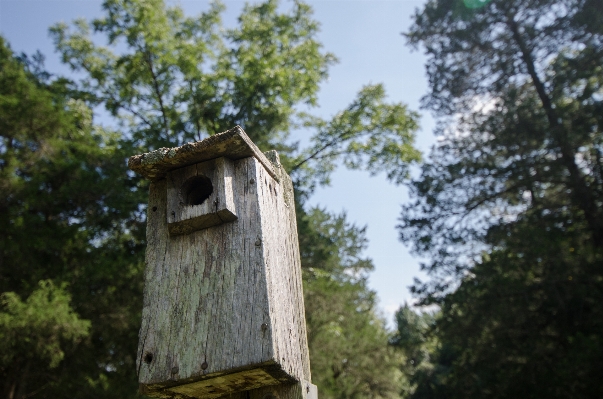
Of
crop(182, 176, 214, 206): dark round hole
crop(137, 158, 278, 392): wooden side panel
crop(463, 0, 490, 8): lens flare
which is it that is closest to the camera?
crop(137, 158, 278, 392): wooden side panel

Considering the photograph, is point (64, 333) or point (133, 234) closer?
point (64, 333)

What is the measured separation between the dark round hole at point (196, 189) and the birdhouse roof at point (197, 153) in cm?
10

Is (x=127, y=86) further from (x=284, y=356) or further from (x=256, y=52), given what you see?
(x=284, y=356)

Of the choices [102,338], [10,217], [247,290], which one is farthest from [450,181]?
[247,290]

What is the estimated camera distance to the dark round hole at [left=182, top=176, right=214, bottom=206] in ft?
9.62

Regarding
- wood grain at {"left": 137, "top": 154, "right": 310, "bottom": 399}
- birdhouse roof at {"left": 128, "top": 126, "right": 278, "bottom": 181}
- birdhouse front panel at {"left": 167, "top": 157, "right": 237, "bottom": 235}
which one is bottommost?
wood grain at {"left": 137, "top": 154, "right": 310, "bottom": 399}

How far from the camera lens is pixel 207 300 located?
8.11 ft

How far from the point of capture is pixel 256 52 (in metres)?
11.9

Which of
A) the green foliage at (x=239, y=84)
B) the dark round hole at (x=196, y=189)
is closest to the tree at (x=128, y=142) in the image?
the green foliage at (x=239, y=84)

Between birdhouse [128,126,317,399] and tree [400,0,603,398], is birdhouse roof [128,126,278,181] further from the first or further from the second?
tree [400,0,603,398]

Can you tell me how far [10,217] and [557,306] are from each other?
38.4ft

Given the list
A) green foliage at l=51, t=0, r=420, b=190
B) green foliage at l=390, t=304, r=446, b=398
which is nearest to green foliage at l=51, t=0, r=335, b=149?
green foliage at l=51, t=0, r=420, b=190

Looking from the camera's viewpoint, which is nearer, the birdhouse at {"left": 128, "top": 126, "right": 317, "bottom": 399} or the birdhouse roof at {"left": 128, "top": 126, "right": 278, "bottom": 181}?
the birdhouse at {"left": 128, "top": 126, "right": 317, "bottom": 399}

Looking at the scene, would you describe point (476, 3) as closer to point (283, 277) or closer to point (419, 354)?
point (283, 277)
